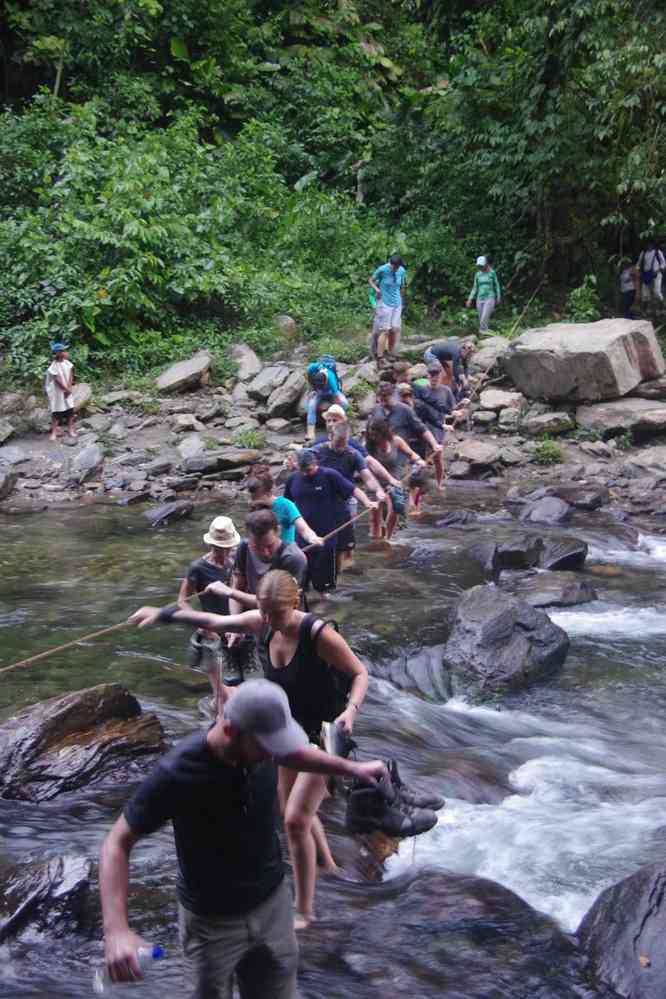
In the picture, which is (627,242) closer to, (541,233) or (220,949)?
(541,233)

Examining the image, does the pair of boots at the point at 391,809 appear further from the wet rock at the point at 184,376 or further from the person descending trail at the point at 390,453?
the wet rock at the point at 184,376

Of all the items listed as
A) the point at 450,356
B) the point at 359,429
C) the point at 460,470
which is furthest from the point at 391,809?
the point at 359,429

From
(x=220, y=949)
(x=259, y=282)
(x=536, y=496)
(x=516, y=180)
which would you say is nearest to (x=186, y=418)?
(x=259, y=282)

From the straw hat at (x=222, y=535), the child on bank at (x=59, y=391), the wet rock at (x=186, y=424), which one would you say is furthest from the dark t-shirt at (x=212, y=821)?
the child on bank at (x=59, y=391)

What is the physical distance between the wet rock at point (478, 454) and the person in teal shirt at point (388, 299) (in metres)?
3.52

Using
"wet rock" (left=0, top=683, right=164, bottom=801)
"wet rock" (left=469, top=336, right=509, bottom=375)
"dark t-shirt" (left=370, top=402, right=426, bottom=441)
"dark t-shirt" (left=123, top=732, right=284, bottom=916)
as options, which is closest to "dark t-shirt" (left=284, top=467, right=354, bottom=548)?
"wet rock" (left=0, top=683, right=164, bottom=801)

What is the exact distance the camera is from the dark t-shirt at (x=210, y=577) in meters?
7.56

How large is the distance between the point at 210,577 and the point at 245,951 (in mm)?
4177

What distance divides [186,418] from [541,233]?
10.6 m

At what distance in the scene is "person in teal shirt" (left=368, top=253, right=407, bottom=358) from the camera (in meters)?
20.0

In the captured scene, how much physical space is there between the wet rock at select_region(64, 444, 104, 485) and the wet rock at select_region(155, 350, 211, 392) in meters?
2.38

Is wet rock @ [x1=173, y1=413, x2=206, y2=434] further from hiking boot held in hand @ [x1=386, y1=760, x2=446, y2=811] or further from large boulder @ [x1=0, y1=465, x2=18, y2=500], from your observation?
hiking boot held in hand @ [x1=386, y1=760, x2=446, y2=811]

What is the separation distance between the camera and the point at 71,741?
7.31 m

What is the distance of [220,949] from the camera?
3.54 meters
